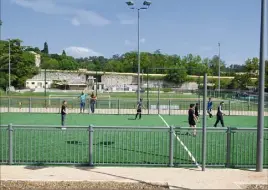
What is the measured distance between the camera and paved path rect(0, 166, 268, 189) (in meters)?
8.66

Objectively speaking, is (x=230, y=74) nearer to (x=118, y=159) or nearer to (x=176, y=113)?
(x=176, y=113)

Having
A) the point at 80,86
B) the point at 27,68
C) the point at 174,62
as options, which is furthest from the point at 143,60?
the point at 27,68

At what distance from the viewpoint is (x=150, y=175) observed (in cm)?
924

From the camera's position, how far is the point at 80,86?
100 meters

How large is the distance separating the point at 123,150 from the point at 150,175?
10.2ft

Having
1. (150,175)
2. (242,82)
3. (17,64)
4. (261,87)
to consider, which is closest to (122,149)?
(150,175)

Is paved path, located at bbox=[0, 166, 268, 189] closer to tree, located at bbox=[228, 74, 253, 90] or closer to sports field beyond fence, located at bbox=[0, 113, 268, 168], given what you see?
sports field beyond fence, located at bbox=[0, 113, 268, 168]

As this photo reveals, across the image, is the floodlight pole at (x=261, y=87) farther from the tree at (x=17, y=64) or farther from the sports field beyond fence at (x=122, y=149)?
the tree at (x=17, y=64)

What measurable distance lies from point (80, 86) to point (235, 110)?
7295 cm

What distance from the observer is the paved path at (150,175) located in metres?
8.66

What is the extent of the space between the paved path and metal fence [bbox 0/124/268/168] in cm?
60

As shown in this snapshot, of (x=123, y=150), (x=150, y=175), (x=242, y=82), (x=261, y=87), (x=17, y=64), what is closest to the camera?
(x=150, y=175)

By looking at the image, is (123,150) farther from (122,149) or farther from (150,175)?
(150,175)

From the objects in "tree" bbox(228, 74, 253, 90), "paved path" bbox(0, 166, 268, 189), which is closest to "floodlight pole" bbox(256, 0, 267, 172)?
"paved path" bbox(0, 166, 268, 189)
